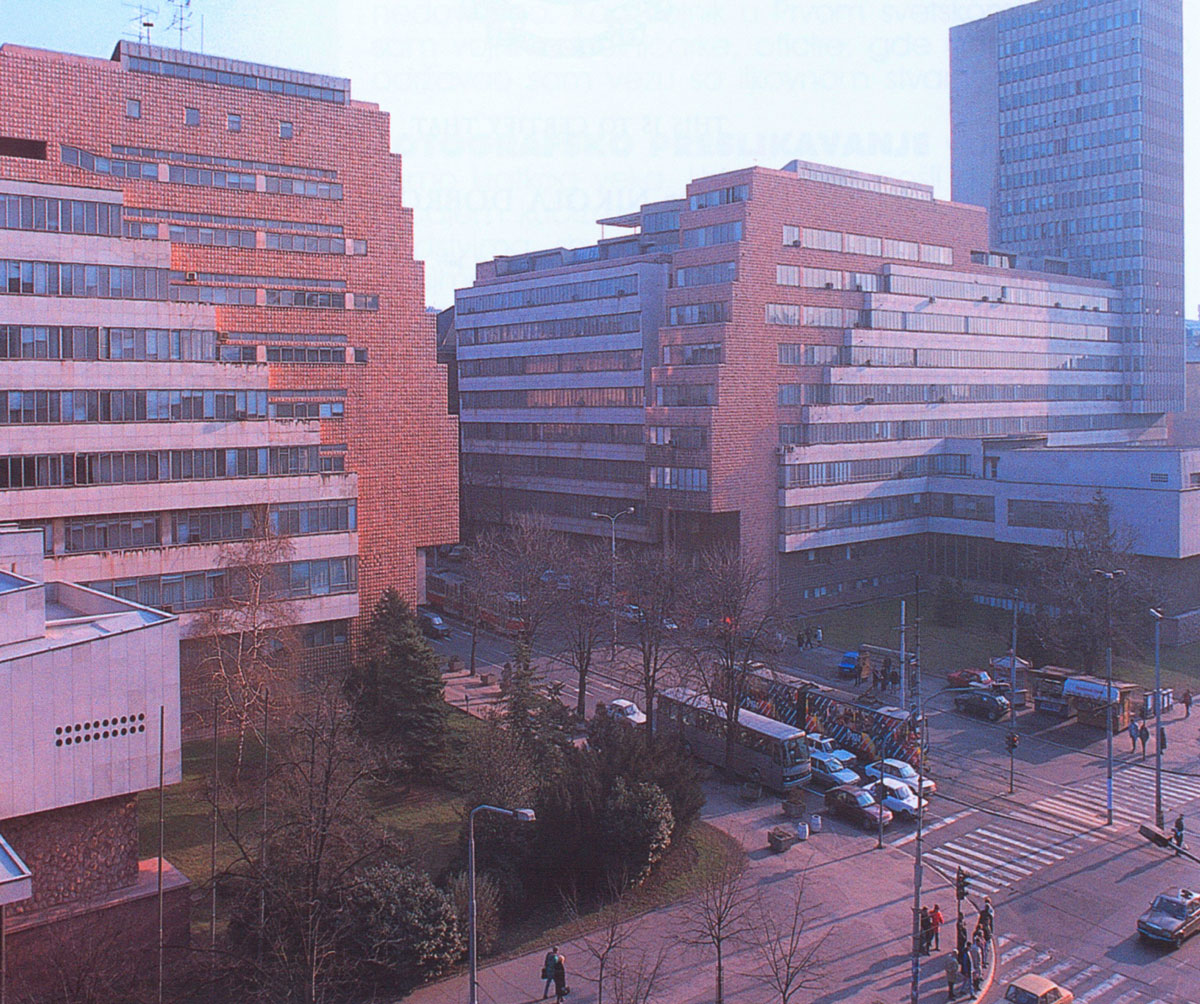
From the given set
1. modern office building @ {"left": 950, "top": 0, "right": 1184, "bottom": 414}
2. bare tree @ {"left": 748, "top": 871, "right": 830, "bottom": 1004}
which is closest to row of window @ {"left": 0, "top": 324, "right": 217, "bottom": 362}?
bare tree @ {"left": 748, "top": 871, "right": 830, "bottom": 1004}

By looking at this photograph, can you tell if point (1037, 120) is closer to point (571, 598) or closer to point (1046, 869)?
point (571, 598)

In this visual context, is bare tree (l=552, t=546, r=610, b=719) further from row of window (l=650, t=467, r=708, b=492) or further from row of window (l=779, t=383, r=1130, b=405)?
row of window (l=779, t=383, r=1130, b=405)

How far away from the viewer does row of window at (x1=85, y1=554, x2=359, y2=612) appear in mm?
44312

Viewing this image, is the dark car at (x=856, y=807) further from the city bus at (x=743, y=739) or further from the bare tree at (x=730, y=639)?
Answer: the bare tree at (x=730, y=639)

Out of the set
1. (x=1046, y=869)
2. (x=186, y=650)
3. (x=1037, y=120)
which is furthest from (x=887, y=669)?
(x=1037, y=120)

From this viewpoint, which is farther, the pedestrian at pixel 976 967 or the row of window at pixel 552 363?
the row of window at pixel 552 363

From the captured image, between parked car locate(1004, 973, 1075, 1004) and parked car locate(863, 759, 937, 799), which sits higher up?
parked car locate(863, 759, 937, 799)

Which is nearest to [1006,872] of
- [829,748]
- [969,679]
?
[829,748]

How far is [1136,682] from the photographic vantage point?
179 feet

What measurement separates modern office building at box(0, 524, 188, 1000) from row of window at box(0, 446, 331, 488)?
579 inches

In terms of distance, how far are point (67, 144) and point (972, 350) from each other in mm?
64045

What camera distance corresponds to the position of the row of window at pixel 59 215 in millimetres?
41375

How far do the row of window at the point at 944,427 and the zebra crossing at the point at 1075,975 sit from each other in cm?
4435

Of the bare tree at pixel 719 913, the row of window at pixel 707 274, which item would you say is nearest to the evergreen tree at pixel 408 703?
the bare tree at pixel 719 913
